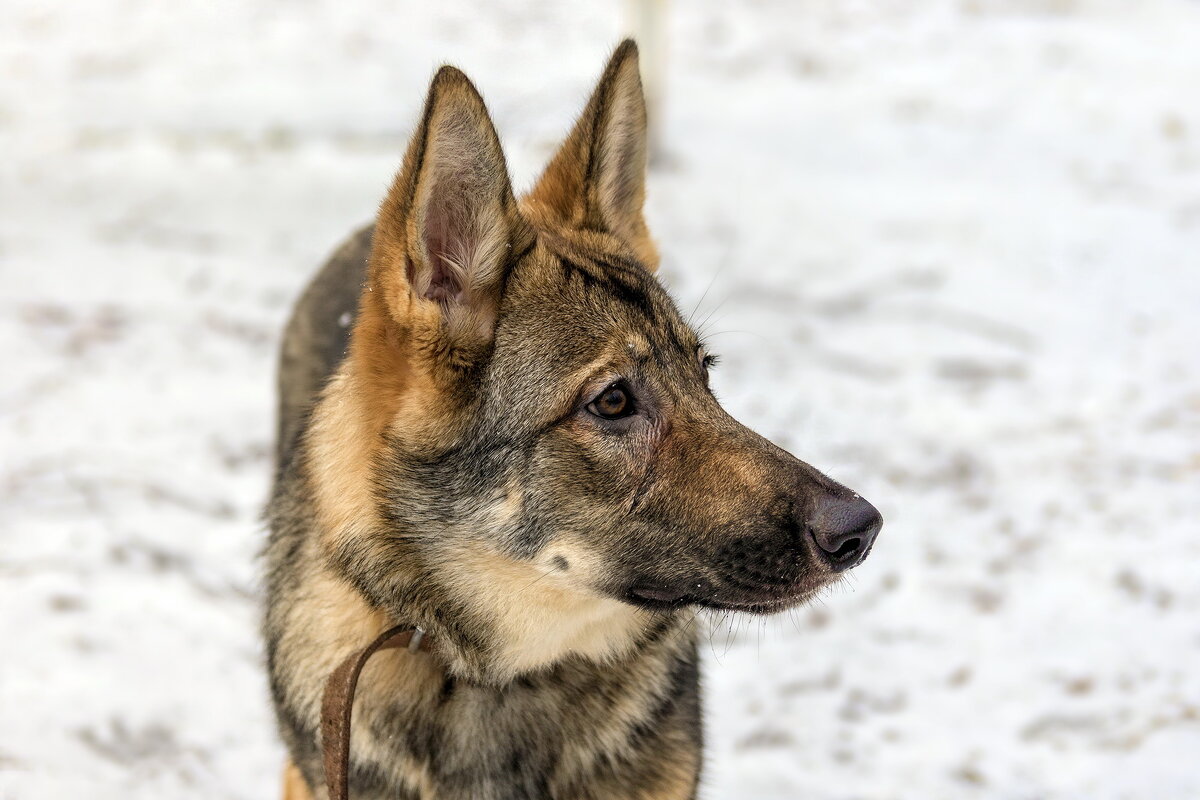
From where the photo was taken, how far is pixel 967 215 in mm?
9945

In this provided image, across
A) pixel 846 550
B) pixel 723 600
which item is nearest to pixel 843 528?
pixel 846 550

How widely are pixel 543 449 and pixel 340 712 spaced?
814mm

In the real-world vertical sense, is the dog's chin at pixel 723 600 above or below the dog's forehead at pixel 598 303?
below

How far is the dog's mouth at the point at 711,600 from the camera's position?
2.80 metres

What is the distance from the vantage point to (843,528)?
2705 mm

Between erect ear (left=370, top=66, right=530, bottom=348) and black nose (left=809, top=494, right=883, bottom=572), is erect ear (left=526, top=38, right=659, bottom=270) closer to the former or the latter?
erect ear (left=370, top=66, right=530, bottom=348)

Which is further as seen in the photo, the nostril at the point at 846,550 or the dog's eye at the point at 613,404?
the dog's eye at the point at 613,404

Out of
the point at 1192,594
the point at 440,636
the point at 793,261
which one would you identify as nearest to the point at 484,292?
the point at 440,636

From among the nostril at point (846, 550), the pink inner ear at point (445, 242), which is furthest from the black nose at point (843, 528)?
the pink inner ear at point (445, 242)

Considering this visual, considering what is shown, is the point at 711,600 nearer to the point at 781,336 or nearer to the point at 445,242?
the point at 445,242

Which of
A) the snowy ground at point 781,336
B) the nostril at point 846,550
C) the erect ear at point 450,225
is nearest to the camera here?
the erect ear at point 450,225

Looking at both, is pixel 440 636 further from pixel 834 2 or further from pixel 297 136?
pixel 834 2

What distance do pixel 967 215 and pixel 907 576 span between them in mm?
5225

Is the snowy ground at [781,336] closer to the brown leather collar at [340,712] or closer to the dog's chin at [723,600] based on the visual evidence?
the dog's chin at [723,600]
